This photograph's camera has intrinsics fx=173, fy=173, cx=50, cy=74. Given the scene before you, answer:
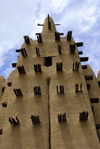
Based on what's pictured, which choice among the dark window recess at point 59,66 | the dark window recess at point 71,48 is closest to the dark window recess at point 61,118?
the dark window recess at point 59,66

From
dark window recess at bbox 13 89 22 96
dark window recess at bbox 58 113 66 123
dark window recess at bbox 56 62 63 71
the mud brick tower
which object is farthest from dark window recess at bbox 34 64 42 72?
dark window recess at bbox 58 113 66 123

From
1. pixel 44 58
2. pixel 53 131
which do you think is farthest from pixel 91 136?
pixel 44 58

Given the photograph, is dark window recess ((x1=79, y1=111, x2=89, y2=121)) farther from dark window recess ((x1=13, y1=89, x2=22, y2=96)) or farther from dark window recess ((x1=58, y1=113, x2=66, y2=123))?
dark window recess ((x1=13, y1=89, x2=22, y2=96))

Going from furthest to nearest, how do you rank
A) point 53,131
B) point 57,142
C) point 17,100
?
point 17,100
point 53,131
point 57,142

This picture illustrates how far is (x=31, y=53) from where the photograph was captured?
42.1ft

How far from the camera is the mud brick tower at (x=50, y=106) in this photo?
7621 millimetres

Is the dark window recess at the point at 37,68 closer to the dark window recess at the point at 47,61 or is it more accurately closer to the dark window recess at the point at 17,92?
the dark window recess at the point at 47,61

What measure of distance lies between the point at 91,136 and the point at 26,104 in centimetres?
371

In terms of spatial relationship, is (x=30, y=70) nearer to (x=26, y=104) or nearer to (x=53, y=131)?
(x=26, y=104)

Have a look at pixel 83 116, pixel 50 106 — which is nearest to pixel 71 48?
pixel 50 106

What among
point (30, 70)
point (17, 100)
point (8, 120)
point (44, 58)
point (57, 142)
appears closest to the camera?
point (57, 142)

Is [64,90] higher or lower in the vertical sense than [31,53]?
lower

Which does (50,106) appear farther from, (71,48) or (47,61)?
(71,48)

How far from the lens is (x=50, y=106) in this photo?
9.05m
